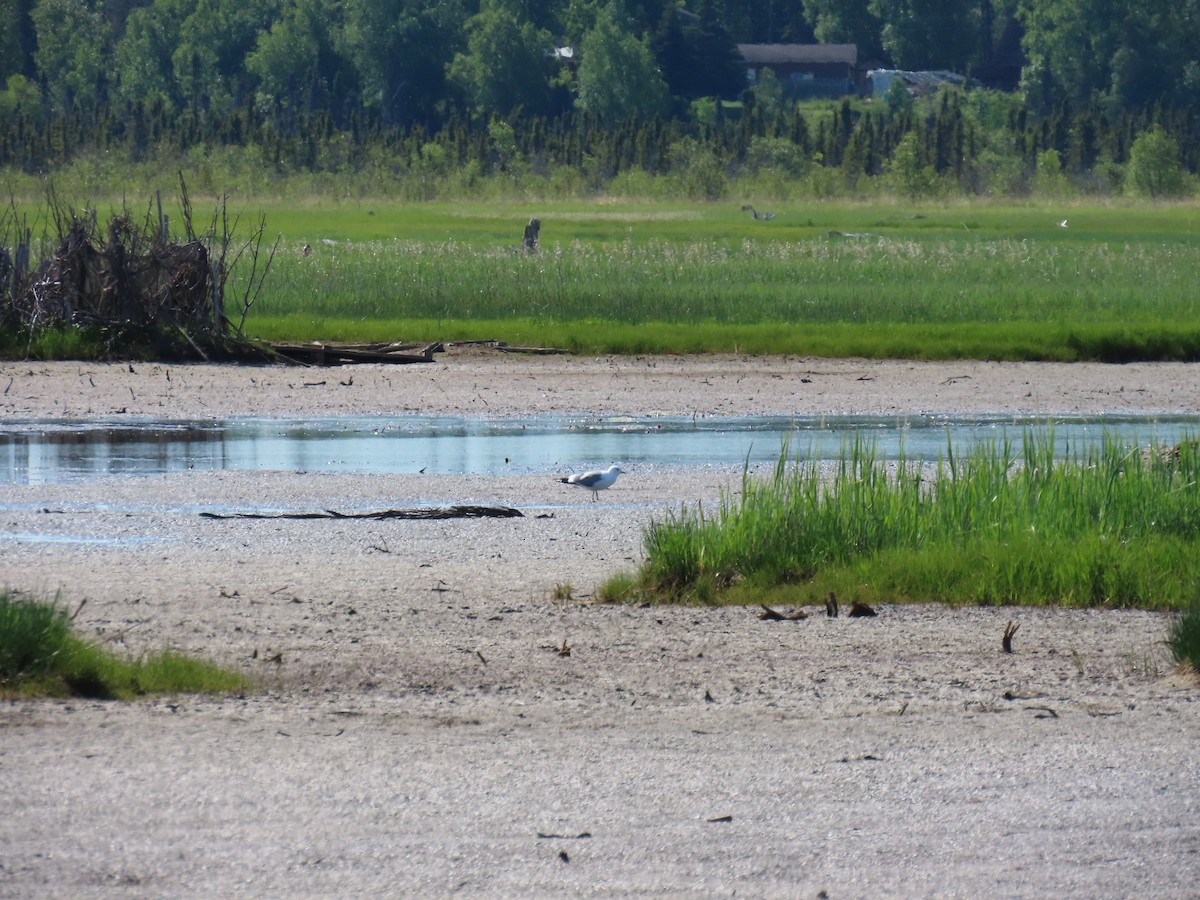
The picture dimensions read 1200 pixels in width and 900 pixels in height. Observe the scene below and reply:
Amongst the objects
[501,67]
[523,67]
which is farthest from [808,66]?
[501,67]

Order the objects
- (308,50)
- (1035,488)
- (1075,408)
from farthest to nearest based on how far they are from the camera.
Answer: (308,50)
(1075,408)
(1035,488)

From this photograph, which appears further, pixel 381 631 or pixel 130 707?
pixel 381 631

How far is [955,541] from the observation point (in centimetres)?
1077

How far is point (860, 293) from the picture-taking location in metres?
30.7

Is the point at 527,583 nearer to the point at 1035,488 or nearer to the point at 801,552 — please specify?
the point at 801,552

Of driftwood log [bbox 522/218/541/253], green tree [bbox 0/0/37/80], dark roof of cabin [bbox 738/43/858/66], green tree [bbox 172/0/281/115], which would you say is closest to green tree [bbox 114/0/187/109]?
green tree [bbox 172/0/281/115]

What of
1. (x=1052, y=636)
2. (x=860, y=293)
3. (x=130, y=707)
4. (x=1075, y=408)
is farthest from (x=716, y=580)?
(x=860, y=293)

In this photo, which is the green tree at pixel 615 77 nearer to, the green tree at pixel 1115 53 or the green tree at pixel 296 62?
the green tree at pixel 296 62

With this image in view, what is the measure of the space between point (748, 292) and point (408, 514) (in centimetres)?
1815

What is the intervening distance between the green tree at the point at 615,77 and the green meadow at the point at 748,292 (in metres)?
53.5

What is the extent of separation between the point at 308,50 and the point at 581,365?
86.6 metres

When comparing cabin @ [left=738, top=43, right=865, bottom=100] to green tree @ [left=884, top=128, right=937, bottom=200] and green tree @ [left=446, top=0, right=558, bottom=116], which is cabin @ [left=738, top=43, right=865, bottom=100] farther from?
green tree @ [left=884, top=128, right=937, bottom=200]

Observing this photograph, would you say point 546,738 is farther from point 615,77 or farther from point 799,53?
point 799,53

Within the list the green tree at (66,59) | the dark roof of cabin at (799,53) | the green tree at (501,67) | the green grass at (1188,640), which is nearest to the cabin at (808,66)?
the dark roof of cabin at (799,53)
